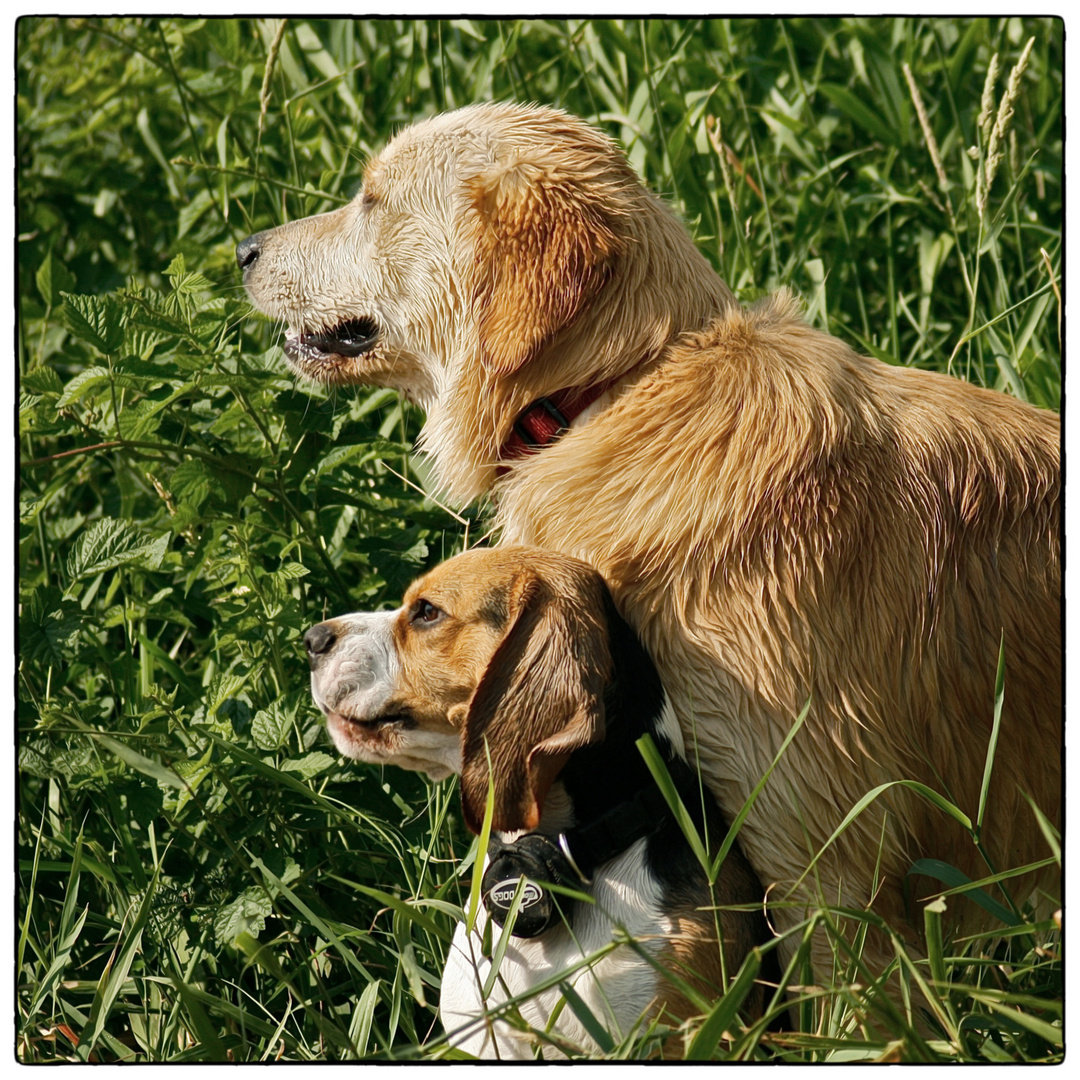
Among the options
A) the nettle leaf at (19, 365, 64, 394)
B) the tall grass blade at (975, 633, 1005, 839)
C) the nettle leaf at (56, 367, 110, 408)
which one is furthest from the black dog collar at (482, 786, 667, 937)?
the nettle leaf at (19, 365, 64, 394)

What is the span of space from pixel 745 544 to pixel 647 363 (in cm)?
46

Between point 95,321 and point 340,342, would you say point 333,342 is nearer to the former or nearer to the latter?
point 340,342

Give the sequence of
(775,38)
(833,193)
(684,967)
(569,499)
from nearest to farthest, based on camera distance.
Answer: (684,967), (569,499), (833,193), (775,38)

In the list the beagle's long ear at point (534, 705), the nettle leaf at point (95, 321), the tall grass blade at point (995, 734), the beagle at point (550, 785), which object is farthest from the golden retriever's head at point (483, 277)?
the tall grass blade at point (995, 734)

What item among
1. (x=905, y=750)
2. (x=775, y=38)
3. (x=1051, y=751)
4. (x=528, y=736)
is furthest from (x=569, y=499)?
(x=775, y=38)

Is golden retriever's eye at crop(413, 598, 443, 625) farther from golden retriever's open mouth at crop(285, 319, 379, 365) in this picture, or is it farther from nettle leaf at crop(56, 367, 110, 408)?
nettle leaf at crop(56, 367, 110, 408)

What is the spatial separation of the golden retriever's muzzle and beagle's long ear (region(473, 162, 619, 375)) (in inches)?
14.4

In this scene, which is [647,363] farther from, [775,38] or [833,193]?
[775,38]

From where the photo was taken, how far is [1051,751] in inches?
97.3

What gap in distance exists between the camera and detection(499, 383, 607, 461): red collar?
8.71 feet

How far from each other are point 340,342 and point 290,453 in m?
0.39

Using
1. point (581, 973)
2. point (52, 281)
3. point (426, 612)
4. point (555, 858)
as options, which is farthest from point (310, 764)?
point (52, 281)

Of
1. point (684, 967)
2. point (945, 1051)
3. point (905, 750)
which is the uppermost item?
point (905, 750)

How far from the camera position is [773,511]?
237 cm
